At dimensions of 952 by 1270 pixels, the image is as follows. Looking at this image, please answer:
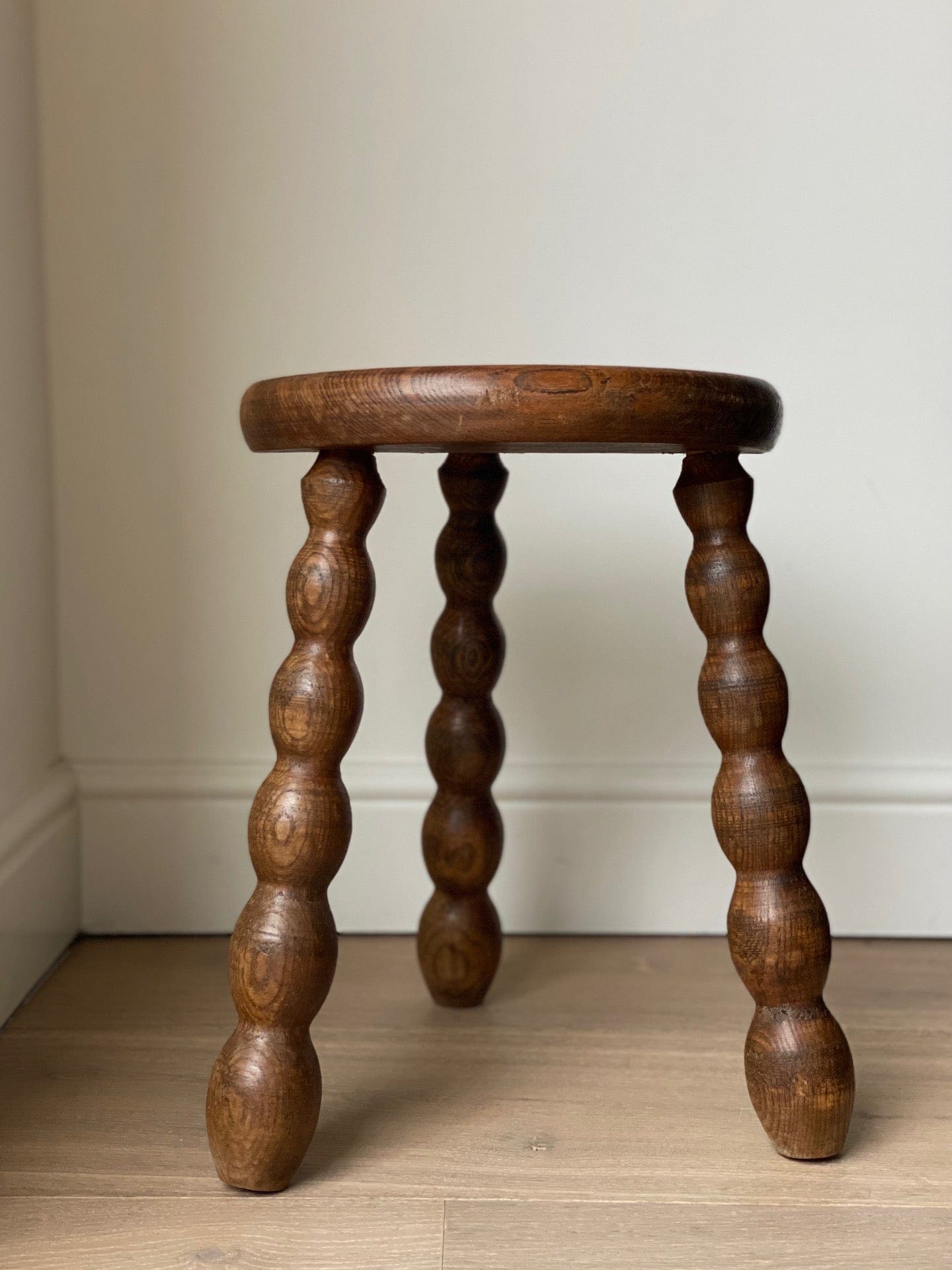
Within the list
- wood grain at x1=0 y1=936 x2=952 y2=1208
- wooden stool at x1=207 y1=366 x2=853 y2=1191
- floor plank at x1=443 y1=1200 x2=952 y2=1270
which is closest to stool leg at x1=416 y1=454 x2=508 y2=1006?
wood grain at x1=0 y1=936 x2=952 y2=1208

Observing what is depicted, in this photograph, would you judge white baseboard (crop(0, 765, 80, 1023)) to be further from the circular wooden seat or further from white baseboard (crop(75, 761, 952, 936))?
the circular wooden seat

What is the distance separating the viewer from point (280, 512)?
1.11 metres

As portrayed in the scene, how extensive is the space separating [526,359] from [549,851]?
0.44m

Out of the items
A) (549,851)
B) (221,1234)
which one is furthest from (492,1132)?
(549,851)

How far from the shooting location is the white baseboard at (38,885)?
936mm

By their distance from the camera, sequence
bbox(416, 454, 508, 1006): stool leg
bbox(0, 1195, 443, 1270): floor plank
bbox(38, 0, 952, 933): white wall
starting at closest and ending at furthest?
bbox(0, 1195, 443, 1270): floor plank < bbox(416, 454, 508, 1006): stool leg < bbox(38, 0, 952, 933): white wall

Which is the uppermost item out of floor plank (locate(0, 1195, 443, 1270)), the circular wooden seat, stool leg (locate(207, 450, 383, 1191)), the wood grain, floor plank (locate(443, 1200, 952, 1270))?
the circular wooden seat

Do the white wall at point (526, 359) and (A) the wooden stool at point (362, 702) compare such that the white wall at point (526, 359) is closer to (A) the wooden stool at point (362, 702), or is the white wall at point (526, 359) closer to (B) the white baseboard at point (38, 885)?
(B) the white baseboard at point (38, 885)

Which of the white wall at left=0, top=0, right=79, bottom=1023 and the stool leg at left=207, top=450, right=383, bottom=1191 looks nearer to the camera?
the stool leg at left=207, top=450, right=383, bottom=1191

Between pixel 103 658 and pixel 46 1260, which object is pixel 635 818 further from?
pixel 46 1260

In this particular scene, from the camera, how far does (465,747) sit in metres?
0.92

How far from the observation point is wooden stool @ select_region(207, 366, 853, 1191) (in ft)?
2.07

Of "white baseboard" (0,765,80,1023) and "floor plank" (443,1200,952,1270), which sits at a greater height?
"floor plank" (443,1200,952,1270)

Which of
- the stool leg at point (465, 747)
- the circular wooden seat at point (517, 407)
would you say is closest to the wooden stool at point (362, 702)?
the circular wooden seat at point (517, 407)
